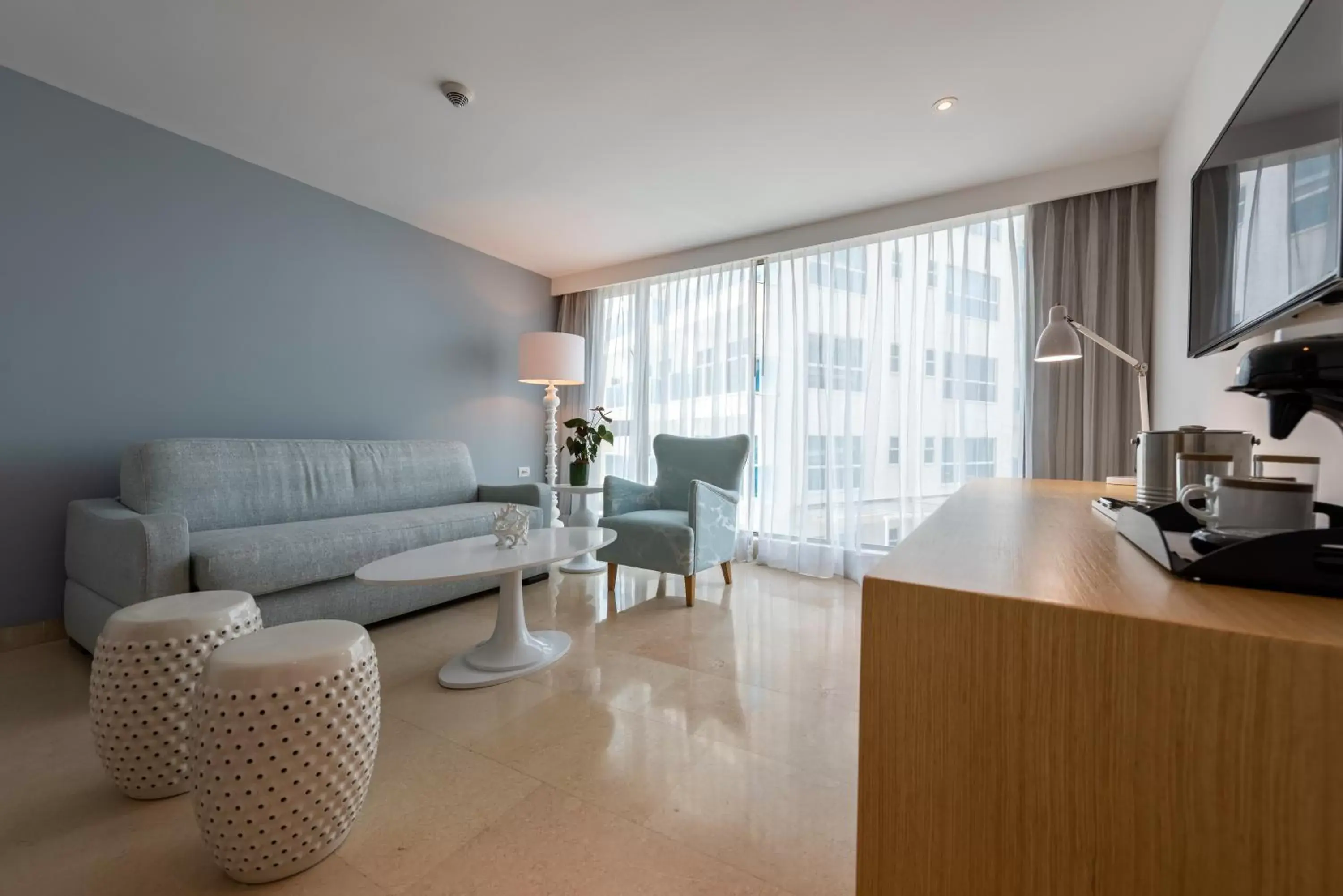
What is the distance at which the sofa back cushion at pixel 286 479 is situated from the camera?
6.96 feet

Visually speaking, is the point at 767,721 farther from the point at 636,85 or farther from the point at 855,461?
the point at 636,85

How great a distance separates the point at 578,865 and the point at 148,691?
1.09 metres

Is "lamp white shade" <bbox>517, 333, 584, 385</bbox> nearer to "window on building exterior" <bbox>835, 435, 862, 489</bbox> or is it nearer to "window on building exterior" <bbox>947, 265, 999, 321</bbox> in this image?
"window on building exterior" <bbox>835, 435, 862, 489</bbox>

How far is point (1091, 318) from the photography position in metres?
2.59

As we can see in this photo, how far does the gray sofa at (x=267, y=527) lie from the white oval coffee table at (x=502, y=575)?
0.37 metres

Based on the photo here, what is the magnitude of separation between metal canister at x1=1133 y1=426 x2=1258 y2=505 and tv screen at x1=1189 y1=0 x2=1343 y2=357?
0.22 meters

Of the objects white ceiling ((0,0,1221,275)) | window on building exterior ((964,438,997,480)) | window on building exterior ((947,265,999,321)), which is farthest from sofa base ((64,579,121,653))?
window on building exterior ((947,265,999,321))

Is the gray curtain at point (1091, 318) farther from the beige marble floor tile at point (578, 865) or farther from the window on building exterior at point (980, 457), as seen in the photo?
the beige marble floor tile at point (578, 865)

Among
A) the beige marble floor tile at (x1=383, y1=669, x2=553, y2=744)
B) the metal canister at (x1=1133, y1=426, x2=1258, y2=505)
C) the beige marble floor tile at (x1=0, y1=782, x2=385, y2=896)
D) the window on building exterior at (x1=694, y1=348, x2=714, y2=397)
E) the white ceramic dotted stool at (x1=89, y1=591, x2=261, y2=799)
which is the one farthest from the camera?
the window on building exterior at (x1=694, y1=348, x2=714, y2=397)

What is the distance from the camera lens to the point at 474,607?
2678mm

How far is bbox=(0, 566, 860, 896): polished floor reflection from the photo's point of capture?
3.38 feet

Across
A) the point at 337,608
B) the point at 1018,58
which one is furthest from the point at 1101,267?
the point at 337,608

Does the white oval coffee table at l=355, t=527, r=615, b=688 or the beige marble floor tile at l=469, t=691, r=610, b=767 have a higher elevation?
the white oval coffee table at l=355, t=527, r=615, b=688

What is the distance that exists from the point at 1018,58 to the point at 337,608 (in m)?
3.45
